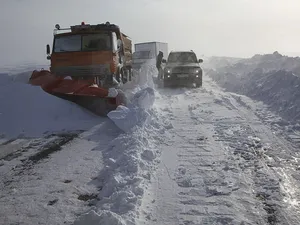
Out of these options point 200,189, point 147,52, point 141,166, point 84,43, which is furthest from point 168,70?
point 147,52

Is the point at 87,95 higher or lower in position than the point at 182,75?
lower

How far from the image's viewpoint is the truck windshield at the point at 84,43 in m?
10.7

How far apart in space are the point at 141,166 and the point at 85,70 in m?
6.62

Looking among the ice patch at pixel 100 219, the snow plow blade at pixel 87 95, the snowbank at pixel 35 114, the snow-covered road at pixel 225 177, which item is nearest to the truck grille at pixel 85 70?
the snow plow blade at pixel 87 95

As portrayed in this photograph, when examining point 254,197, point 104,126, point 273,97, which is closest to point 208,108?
point 273,97

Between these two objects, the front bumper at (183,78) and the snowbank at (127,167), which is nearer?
the snowbank at (127,167)

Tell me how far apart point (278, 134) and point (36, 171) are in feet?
15.0

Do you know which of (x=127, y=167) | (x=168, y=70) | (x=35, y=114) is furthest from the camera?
(x=168, y=70)

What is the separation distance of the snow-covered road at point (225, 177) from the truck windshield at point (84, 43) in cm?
511

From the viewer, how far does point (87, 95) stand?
8.02 metres

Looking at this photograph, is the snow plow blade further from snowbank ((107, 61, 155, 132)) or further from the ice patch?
the ice patch

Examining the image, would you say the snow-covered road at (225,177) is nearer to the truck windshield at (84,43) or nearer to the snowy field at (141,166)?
the snowy field at (141,166)

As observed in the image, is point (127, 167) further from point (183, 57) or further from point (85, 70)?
point (183, 57)

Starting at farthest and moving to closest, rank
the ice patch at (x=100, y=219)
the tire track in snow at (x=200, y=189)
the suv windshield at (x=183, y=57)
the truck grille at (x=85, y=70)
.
→ 1. the suv windshield at (x=183, y=57)
2. the truck grille at (x=85, y=70)
3. the tire track in snow at (x=200, y=189)
4. the ice patch at (x=100, y=219)
